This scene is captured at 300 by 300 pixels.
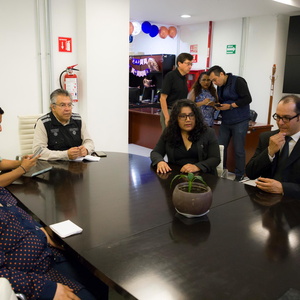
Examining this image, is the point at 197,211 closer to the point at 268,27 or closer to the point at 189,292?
the point at 189,292

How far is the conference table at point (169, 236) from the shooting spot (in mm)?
1058

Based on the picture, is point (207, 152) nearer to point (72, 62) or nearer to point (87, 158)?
point (87, 158)

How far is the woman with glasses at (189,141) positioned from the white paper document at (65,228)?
3.33 feet

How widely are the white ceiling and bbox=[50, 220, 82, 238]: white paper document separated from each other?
4915 millimetres

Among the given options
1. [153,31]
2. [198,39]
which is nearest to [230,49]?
[198,39]

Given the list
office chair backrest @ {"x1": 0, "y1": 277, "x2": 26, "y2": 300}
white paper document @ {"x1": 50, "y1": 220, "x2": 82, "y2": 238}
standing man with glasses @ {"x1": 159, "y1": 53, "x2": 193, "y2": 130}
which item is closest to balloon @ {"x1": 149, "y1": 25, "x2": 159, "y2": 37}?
standing man with glasses @ {"x1": 159, "y1": 53, "x2": 193, "y2": 130}

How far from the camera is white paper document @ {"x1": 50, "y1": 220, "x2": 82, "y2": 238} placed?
1.38 m

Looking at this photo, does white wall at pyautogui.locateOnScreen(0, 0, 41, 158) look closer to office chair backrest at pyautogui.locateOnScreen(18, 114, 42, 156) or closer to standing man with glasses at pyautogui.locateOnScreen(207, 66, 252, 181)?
office chair backrest at pyautogui.locateOnScreen(18, 114, 42, 156)

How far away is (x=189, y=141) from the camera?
252cm

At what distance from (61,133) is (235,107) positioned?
222 cm

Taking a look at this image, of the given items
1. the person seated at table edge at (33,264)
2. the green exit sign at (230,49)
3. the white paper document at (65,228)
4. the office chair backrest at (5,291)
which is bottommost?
the person seated at table edge at (33,264)

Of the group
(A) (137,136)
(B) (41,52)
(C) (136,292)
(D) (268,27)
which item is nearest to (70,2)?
(B) (41,52)

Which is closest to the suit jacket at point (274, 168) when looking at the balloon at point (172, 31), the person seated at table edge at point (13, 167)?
the person seated at table edge at point (13, 167)

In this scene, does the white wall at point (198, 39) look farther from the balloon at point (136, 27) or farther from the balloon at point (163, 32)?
the balloon at point (136, 27)
